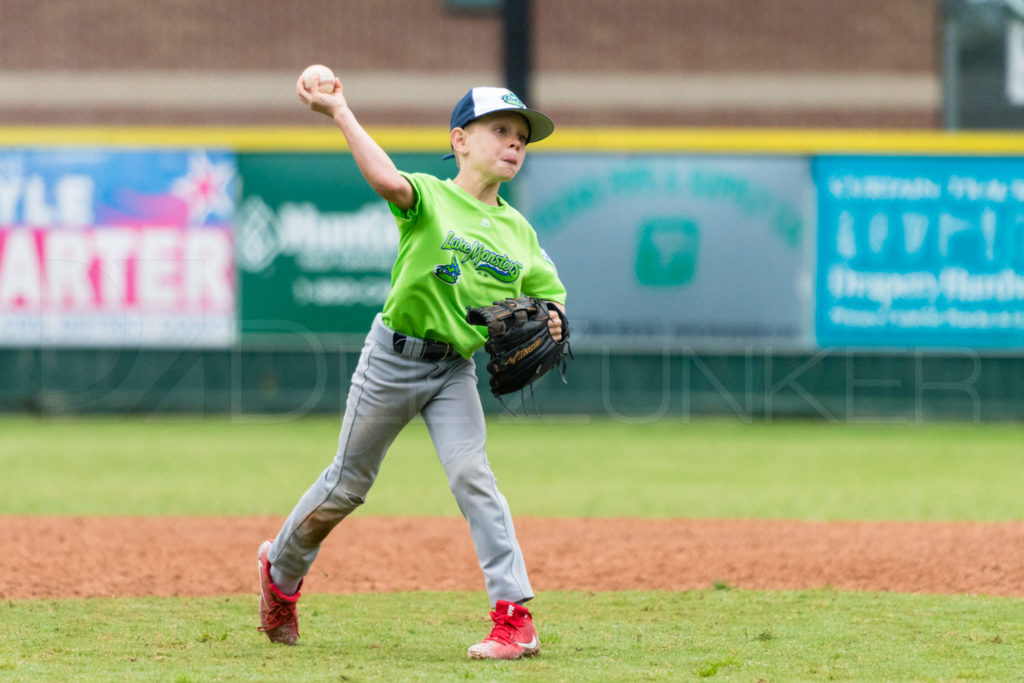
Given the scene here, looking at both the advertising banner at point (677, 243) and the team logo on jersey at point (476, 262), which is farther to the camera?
the advertising banner at point (677, 243)

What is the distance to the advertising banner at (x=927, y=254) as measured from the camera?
1329cm

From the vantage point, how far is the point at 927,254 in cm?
1334

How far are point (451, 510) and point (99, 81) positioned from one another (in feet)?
70.0

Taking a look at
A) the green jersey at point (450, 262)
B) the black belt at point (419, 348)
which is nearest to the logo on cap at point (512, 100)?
the green jersey at point (450, 262)

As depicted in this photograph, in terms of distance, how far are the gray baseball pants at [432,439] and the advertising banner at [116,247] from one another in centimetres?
931

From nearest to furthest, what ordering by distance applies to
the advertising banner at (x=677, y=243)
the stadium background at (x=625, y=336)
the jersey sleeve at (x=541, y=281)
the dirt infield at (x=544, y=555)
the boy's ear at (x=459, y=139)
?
the boy's ear at (x=459, y=139)
the jersey sleeve at (x=541, y=281)
the dirt infield at (x=544, y=555)
the stadium background at (x=625, y=336)
the advertising banner at (x=677, y=243)

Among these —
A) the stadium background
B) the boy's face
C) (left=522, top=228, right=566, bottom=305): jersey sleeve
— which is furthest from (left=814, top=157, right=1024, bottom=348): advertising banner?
the boy's face

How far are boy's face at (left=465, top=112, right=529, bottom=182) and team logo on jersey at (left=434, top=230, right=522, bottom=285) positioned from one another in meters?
0.24

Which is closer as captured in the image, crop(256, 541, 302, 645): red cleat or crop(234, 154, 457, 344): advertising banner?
crop(256, 541, 302, 645): red cleat

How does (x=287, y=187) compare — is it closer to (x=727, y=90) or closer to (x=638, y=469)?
(x=638, y=469)

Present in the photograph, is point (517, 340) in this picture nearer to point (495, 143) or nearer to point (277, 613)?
point (495, 143)

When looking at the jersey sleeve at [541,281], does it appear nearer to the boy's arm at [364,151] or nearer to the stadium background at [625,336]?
the boy's arm at [364,151]

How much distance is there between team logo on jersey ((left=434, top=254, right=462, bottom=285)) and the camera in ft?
13.5

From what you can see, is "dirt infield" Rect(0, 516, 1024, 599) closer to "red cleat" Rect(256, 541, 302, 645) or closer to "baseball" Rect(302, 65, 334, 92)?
"red cleat" Rect(256, 541, 302, 645)
